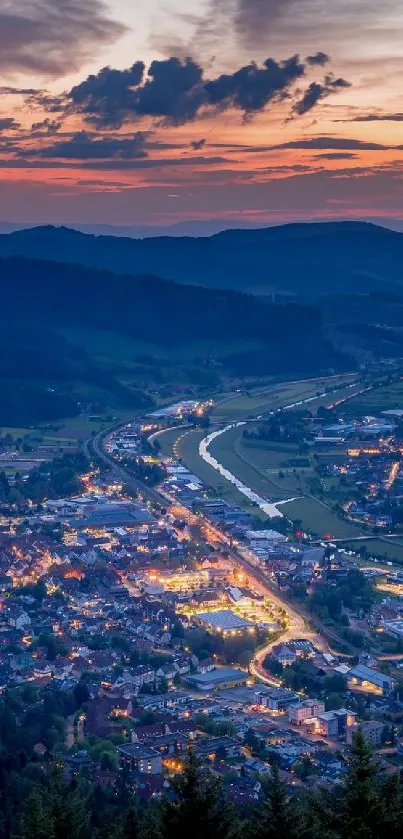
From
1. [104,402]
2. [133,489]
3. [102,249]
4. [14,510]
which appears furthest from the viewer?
[102,249]

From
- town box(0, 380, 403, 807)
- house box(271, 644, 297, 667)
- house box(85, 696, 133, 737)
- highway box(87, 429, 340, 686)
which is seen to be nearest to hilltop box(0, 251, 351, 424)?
highway box(87, 429, 340, 686)

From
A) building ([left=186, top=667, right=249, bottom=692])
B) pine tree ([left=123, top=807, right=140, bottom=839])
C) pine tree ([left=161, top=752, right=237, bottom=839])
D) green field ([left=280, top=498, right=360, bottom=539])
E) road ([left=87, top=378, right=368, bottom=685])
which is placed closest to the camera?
pine tree ([left=161, top=752, right=237, bottom=839])

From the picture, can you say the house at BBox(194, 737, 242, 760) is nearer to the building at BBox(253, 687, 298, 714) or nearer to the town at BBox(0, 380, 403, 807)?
the town at BBox(0, 380, 403, 807)

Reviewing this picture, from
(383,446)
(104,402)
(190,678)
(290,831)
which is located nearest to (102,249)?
(104,402)

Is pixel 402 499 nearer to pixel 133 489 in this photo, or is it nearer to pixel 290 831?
pixel 133 489

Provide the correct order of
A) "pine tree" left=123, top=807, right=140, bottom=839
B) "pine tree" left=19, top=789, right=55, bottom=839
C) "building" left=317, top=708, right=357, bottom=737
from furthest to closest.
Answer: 1. "building" left=317, top=708, right=357, bottom=737
2. "pine tree" left=123, top=807, right=140, bottom=839
3. "pine tree" left=19, top=789, right=55, bottom=839

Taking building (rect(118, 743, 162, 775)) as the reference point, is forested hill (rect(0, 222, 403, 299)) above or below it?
above

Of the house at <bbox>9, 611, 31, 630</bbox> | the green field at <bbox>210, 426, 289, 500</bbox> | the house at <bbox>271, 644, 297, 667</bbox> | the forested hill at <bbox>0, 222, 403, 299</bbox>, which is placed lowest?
the green field at <bbox>210, 426, 289, 500</bbox>
